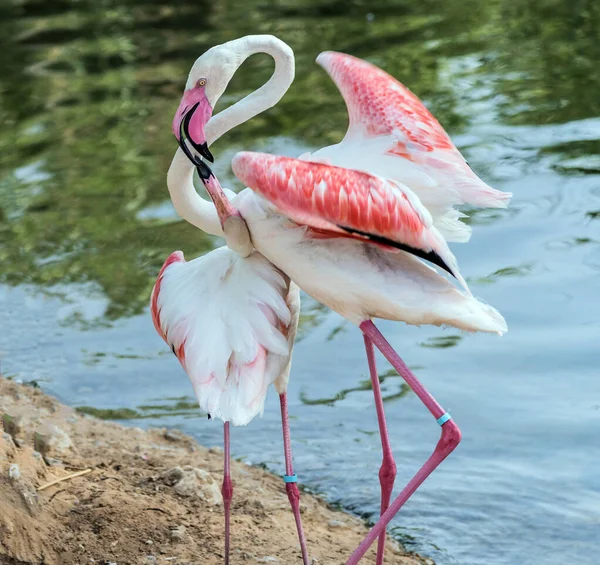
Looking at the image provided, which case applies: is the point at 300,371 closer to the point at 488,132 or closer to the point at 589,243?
the point at 589,243

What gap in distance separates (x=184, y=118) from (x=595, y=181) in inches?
202

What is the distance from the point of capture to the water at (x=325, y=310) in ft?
19.1

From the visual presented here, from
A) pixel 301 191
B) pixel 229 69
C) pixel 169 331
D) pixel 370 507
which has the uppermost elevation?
pixel 229 69

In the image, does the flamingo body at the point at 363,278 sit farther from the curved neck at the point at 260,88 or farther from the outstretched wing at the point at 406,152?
the curved neck at the point at 260,88

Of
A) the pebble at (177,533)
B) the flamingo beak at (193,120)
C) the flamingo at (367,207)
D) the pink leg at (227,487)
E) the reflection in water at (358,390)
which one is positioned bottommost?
the reflection in water at (358,390)

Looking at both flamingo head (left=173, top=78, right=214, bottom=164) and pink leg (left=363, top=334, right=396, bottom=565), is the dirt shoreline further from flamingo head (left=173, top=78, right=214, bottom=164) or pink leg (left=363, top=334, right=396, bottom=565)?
flamingo head (left=173, top=78, right=214, bottom=164)

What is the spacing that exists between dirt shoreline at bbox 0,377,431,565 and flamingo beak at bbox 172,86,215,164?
158 centimetres

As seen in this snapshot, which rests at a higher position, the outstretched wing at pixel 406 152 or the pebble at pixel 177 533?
the outstretched wing at pixel 406 152

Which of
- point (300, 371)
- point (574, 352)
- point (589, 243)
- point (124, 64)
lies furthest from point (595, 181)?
point (124, 64)

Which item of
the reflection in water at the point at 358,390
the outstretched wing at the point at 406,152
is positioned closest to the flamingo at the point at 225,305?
the outstretched wing at the point at 406,152

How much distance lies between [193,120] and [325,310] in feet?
10.6

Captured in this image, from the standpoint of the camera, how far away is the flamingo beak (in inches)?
183

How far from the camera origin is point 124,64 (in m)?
13.7

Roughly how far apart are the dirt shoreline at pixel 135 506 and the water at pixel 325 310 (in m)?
0.36
